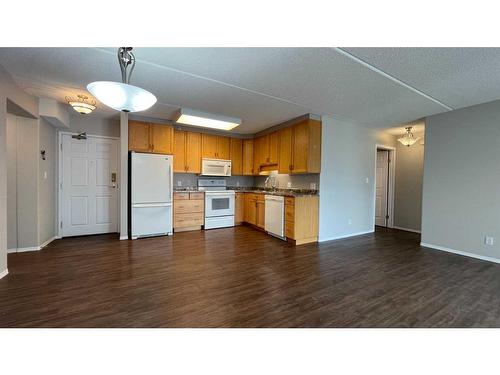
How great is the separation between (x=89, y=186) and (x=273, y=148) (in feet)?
13.0

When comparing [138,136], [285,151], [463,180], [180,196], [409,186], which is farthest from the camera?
[409,186]

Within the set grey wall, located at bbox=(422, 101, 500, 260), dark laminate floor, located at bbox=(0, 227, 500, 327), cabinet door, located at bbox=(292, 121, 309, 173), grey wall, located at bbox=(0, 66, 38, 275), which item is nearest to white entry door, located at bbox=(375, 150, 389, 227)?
grey wall, located at bbox=(422, 101, 500, 260)

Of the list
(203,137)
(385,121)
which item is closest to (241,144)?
(203,137)

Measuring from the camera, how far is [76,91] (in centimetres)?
302

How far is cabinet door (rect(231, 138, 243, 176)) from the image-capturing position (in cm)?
567

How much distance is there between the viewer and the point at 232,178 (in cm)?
604

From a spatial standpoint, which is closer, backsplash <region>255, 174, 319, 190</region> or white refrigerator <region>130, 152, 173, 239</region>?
white refrigerator <region>130, 152, 173, 239</region>

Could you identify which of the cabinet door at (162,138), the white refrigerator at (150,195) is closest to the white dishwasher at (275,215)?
the white refrigerator at (150,195)

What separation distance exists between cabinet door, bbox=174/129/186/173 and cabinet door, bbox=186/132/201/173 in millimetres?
89

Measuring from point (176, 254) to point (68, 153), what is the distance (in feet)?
10.2

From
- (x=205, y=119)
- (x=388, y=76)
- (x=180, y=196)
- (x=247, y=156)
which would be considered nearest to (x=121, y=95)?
(x=205, y=119)

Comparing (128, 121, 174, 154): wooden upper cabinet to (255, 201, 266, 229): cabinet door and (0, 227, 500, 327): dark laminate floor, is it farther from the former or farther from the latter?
(255, 201, 266, 229): cabinet door

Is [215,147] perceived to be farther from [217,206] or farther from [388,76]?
[388,76]

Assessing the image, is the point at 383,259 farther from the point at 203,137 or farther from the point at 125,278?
the point at 203,137
